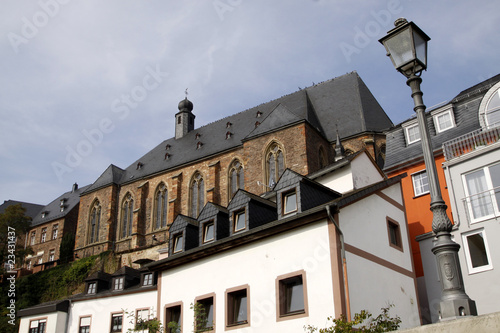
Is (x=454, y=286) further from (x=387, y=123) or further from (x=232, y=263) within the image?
(x=387, y=123)

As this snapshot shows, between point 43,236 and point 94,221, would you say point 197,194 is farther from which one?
point 43,236

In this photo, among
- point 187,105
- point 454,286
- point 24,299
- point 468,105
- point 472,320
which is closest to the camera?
point 472,320

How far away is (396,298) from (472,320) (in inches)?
425

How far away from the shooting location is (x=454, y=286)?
6582 mm

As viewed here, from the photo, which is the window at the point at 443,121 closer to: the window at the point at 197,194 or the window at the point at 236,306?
the window at the point at 236,306

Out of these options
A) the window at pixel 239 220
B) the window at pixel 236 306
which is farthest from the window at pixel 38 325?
the window at pixel 236 306

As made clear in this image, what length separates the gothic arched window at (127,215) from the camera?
46000 mm

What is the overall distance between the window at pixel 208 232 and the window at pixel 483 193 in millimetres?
8260

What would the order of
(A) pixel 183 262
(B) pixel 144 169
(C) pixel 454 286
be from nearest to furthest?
(C) pixel 454 286, (A) pixel 183 262, (B) pixel 144 169

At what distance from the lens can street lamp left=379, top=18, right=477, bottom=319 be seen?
21.4ft

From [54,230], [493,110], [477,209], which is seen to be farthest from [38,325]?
[54,230]

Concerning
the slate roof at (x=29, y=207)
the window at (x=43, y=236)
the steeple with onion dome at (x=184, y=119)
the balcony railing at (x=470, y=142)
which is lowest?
the balcony railing at (x=470, y=142)

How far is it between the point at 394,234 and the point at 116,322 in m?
13.2

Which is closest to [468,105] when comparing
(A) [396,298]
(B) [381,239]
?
(B) [381,239]
